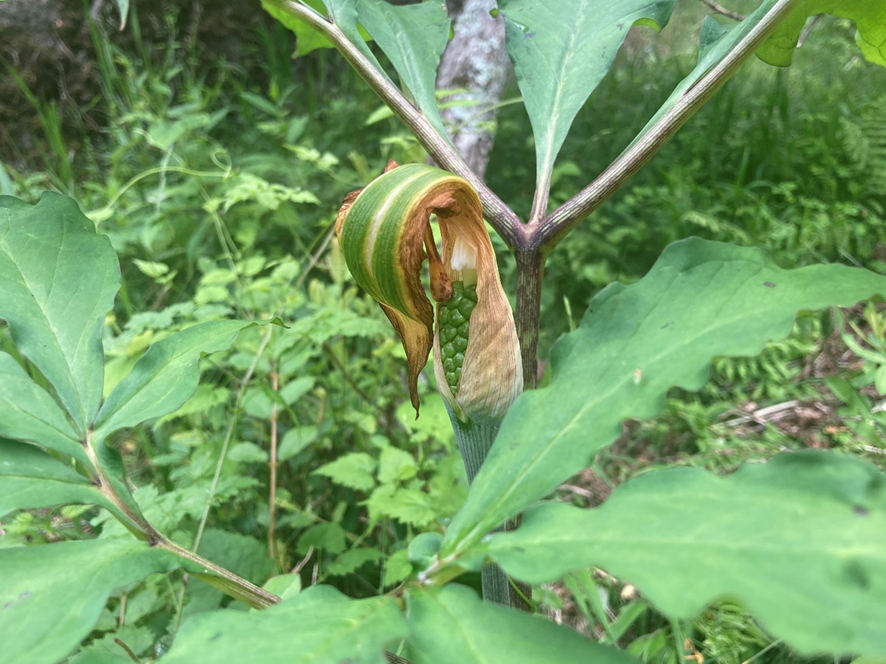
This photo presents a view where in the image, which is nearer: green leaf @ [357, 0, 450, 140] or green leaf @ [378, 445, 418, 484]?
green leaf @ [357, 0, 450, 140]

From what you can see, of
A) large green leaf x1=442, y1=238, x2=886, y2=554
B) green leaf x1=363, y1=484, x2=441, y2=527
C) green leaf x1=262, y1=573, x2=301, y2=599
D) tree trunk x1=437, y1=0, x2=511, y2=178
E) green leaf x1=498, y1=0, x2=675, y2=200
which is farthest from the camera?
tree trunk x1=437, y1=0, x2=511, y2=178

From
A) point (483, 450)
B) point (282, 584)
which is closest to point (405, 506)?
point (282, 584)

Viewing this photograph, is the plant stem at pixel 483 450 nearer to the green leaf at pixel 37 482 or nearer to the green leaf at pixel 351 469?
the green leaf at pixel 37 482

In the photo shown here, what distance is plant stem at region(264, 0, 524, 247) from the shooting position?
1.63 feet

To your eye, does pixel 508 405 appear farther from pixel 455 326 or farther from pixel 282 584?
pixel 282 584

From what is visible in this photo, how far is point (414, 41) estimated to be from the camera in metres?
0.63

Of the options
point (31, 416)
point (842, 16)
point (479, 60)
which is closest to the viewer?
point (31, 416)

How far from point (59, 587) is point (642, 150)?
0.54 meters

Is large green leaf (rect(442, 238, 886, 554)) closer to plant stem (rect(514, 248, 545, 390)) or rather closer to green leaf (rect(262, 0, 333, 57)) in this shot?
plant stem (rect(514, 248, 545, 390))

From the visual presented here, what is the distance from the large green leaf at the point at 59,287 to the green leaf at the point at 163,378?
19 mm

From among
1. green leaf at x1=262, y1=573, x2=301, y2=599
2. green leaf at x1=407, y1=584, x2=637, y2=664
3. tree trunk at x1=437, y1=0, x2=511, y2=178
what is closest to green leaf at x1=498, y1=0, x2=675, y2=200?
green leaf at x1=407, y1=584, x2=637, y2=664

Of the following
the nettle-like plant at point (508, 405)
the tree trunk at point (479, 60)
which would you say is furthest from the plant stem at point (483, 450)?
the tree trunk at point (479, 60)

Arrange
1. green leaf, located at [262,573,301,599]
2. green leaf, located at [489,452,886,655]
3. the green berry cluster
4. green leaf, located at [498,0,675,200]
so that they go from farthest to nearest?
green leaf, located at [262,573,301,599] → green leaf, located at [498,0,675,200] → the green berry cluster → green leaf, located at [489,452,886,655]

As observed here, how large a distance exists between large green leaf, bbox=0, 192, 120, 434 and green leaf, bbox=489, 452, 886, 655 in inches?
16.4
